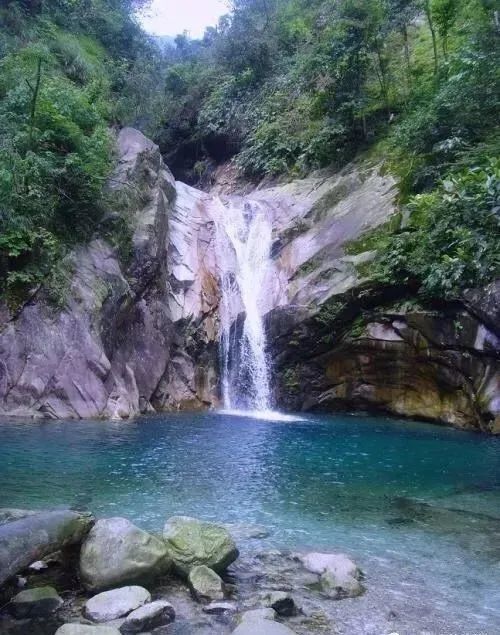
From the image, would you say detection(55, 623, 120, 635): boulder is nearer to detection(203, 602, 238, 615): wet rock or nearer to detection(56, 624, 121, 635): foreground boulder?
detection(56, 624, 121, 635): foreground boulder

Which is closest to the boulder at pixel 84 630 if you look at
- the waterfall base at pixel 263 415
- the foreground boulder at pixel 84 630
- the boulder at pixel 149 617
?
the foreground boulder at pixel 84 630

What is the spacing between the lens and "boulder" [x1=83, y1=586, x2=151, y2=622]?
4.30 metres

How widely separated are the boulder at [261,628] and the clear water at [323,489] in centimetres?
70

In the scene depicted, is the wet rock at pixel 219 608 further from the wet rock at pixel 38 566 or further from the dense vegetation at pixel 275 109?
the dense vegetation at pixel 275 109

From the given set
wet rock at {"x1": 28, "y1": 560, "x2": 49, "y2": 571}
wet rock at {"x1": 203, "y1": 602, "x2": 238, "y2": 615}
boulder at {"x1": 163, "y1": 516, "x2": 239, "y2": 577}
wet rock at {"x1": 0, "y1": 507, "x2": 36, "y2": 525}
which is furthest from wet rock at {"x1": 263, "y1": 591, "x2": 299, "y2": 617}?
wet rock at {"x1": 0, "y1": 507, "x2": 36, "y2": 525}

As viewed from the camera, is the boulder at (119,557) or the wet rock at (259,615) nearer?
the wet rock at (259,615)

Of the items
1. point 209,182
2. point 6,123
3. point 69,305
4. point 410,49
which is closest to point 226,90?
point 209,182

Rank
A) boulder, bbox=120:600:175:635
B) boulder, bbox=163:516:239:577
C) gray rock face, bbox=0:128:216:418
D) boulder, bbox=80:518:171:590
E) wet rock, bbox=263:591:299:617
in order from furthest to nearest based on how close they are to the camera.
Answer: gray rock face, bbox=0:128:216:418 → boulder, bbox=163:516:239:577 → boulder, bbox=80:518:171:590 → wet rock, bbox=263:591:299:617 → boulder, bbox=120:600:175:635

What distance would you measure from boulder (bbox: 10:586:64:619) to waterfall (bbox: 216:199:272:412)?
1354 centimetres

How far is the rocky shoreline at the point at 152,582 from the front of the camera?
4262 mm

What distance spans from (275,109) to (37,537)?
25.8m

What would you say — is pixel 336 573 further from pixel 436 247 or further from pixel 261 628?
pixel 436 247

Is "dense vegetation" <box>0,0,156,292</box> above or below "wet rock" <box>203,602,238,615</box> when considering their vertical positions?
above

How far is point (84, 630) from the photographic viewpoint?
12.8 ft
